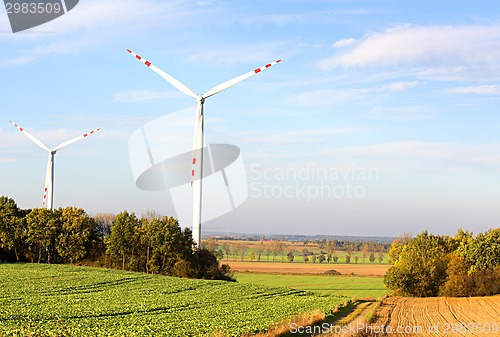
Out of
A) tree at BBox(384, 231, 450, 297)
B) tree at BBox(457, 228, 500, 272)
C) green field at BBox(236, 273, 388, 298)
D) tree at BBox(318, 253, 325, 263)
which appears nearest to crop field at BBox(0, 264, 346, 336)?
tree at BBox(384, 231, 450, 297)

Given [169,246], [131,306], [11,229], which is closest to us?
[131,306]

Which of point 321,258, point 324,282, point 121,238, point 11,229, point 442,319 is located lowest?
point 324,282

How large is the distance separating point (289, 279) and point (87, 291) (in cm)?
6570

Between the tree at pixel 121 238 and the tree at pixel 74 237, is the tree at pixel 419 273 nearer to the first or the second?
the tree at pixel 121 238

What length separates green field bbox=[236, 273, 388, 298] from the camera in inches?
3880

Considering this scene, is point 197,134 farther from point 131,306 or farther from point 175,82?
point 131,306

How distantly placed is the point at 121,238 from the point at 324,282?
39645mm

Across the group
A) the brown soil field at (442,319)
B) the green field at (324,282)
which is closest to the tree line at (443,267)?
the green field at (324,282)

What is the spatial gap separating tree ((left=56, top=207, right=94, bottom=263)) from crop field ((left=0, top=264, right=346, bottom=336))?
2209 cm

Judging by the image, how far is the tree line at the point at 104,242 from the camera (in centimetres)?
9144

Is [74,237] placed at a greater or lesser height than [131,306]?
greater

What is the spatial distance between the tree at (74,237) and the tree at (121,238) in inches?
185

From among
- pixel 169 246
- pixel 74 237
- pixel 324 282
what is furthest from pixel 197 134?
pixel 324 282

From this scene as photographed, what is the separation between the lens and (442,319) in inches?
1977
